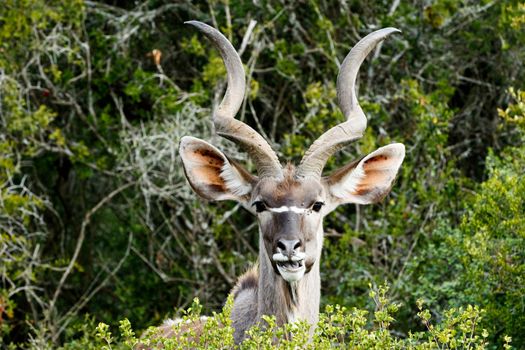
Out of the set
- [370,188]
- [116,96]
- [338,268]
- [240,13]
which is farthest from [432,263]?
[116,96]

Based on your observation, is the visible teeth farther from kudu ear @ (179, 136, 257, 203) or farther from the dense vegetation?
the dense vegetation

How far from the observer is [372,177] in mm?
5758

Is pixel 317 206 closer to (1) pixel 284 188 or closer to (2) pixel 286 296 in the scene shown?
(1) pixel 284 188

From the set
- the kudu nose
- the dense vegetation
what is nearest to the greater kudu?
the kudu nose

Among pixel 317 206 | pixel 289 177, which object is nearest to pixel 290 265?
pixel 317 206

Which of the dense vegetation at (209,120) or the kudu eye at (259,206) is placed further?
the dense vegetation at (209,120)

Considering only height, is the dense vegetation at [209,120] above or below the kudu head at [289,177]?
below

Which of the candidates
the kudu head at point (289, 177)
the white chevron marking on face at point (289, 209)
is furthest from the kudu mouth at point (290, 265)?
the white chevron marking on face at point (289, 209)

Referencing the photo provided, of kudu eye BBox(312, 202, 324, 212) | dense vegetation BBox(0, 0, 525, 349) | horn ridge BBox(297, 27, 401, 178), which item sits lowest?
dense vegetation BBox(0, 0, 525, 349)

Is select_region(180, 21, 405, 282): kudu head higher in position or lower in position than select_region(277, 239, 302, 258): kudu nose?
higher

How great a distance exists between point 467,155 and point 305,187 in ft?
14.3

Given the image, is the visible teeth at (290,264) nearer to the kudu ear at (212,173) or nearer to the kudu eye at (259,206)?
the kudu eye at (259,206)

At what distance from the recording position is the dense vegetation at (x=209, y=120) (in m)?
8.31

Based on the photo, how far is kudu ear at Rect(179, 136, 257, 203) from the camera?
18.3ft
